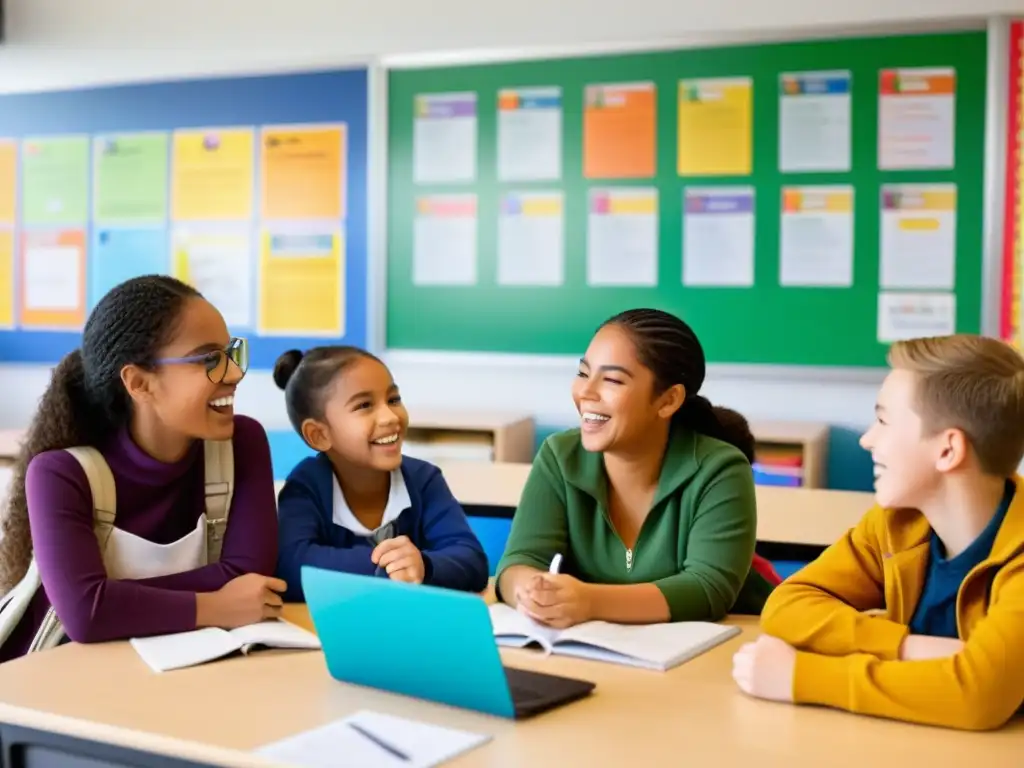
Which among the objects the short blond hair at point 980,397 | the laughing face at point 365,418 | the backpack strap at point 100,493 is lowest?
the backpack strap at point 100,493

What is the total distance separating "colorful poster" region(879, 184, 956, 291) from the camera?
3.98 metres

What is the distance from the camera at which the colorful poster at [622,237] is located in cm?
432

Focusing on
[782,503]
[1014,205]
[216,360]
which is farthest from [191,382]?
[1014,205]

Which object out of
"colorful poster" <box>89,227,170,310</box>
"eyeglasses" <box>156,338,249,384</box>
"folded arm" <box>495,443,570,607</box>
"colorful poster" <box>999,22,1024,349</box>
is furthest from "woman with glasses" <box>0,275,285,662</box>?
"colorful poster" <box>89,227,170,310</box>

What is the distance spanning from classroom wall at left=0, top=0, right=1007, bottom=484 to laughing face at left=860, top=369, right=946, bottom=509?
8.72 ft

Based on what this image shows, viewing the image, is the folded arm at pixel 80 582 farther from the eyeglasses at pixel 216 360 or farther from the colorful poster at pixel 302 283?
the colorful poster at pixel 302 283

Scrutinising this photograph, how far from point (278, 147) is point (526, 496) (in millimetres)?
3164

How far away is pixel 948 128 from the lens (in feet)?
13.0

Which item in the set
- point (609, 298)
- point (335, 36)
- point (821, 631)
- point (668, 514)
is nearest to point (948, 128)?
point (609, 298)

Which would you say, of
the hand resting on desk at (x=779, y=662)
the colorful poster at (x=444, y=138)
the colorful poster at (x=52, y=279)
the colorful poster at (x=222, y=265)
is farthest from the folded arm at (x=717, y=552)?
the colorful poster at (x=52, y=279)

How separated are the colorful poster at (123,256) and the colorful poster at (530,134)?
4.89 feet

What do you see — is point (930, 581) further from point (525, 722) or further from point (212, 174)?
point (212, 174)

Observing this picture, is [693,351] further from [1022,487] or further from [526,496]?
[1022,487]

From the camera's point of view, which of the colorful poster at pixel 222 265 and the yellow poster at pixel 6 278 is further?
the yellow poster at pixel 6 278
